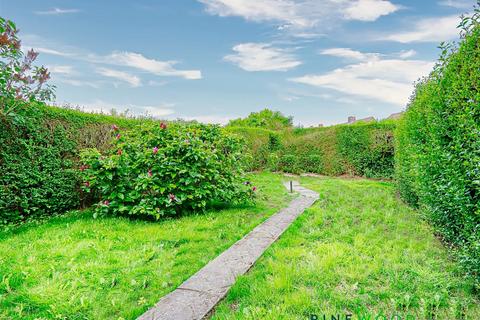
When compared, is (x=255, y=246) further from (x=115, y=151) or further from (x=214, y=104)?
(x=214, y=104)

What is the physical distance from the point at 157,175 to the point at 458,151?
14.6ft

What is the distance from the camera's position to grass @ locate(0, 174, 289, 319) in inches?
88.6

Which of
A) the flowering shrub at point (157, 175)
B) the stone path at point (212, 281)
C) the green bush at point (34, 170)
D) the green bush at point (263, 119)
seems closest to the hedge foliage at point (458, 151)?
the stone path at point (212, 281)

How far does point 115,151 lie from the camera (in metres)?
5.70

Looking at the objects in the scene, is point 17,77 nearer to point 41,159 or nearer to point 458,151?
point 41,159

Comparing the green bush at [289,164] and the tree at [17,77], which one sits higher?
the tree at [17,77]

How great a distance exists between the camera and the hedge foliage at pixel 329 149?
12.5 metres

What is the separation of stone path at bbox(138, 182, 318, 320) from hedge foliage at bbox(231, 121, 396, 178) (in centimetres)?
867

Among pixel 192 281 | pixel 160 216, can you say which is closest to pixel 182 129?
pixel 160 216

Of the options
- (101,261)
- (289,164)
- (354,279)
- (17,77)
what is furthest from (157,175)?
(289,164)

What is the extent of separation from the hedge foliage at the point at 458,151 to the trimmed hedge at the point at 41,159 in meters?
6.00

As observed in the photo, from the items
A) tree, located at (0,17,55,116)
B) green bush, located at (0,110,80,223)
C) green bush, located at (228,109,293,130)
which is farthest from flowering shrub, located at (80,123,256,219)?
green bush, located at (228,109,293,130)

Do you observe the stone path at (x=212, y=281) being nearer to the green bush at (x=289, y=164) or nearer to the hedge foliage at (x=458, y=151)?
the hedge foliage at (x=458, y=151)

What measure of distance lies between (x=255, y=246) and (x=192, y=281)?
113 cm
